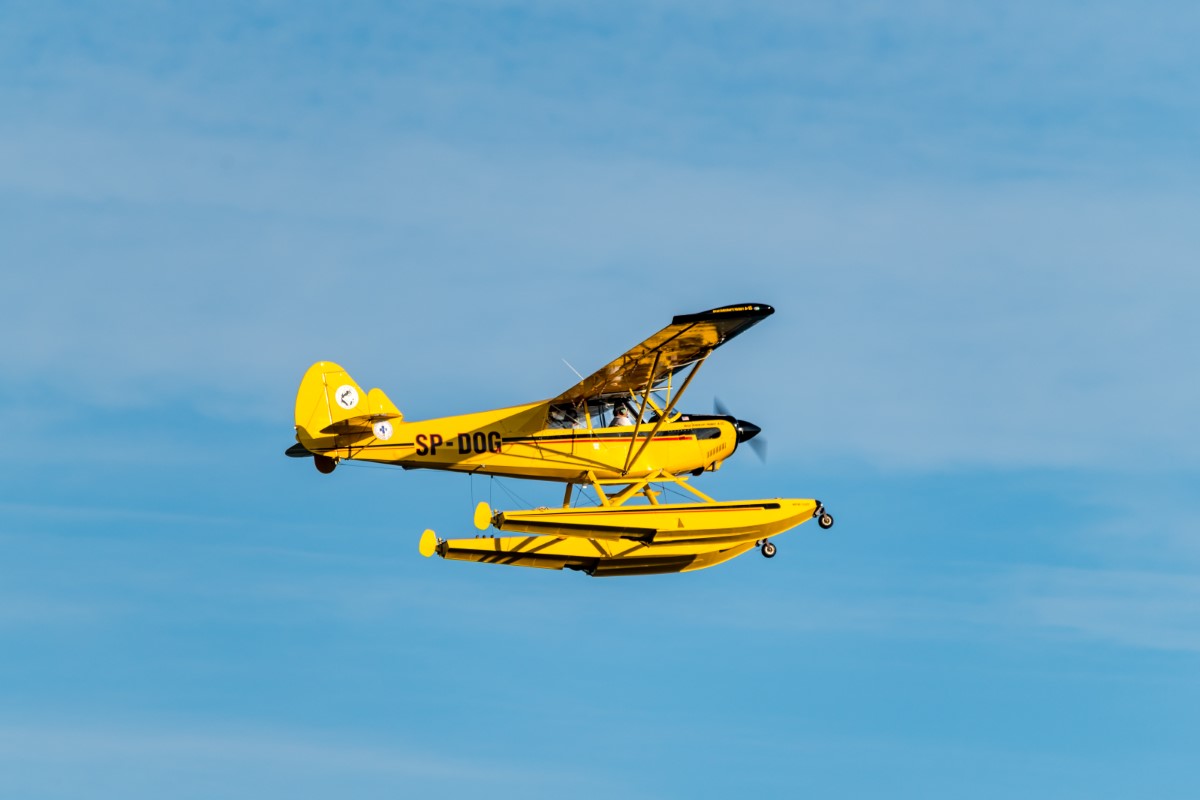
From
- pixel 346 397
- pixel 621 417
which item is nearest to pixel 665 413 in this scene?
pixel 621 417

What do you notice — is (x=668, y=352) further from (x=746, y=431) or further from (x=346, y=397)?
(x=346, y=397)

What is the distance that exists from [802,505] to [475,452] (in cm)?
554

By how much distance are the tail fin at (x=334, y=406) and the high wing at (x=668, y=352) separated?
3.01 metres

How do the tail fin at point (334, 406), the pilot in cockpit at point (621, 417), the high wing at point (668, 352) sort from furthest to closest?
1. the pilot in cockpit at point (621, 417)
2. the tail fin at point (334, 406)
3. the high wing at point (668, 352)

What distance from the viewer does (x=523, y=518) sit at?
3064 centimetres

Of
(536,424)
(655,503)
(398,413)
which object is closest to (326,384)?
(398,413)

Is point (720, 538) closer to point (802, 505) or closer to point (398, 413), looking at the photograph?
point (802, 505)

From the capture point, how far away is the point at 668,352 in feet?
108

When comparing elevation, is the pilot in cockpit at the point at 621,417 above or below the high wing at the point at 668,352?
below

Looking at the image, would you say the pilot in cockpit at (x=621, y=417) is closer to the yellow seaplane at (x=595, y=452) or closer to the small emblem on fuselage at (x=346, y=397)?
the yellow seaplane at (x=595, y=452)

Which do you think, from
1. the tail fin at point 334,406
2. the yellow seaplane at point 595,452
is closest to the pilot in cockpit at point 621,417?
the yellow seaplane at point 595,452

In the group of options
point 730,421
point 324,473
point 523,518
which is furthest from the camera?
point 730,421

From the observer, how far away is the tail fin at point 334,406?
32.5 metres

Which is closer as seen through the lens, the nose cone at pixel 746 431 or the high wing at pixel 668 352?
the high wing at pixel 668 352
